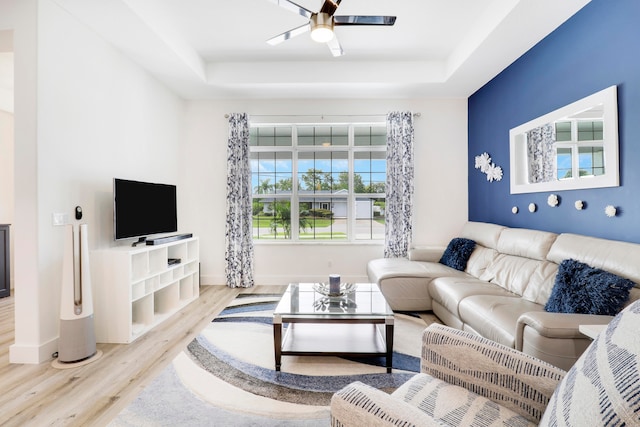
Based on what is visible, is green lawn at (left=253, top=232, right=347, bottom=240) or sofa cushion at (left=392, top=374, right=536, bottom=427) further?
green lawn at (left=253, top=232, right=347, bottom=240)

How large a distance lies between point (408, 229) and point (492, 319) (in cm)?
245

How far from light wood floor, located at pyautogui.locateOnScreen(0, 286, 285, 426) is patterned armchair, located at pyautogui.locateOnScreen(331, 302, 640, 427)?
67.7 inches

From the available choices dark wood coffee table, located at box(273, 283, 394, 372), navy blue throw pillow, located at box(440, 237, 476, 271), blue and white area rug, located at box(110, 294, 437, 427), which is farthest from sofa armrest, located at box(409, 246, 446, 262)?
dark wood coffee table, located at box(273, 283, 394, 372)

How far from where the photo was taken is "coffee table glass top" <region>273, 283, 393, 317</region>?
7.68ft

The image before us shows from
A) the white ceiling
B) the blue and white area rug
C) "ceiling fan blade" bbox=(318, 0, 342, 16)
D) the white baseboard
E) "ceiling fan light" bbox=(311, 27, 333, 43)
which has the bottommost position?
the blue and white area rug

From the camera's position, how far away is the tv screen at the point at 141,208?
302 cm

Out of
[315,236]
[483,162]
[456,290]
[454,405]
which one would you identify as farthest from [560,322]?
[315,236]

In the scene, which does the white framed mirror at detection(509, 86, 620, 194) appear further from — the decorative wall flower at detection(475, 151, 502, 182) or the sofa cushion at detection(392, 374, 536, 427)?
the sofa cushion at detection(392, 374, 536, 427)

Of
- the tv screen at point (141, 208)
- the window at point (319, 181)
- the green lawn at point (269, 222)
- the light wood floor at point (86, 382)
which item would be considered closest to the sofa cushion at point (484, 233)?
the window at point (319, 181)

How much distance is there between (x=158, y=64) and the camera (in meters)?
3.63

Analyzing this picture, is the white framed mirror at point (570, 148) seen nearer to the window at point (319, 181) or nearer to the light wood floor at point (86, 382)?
the window at point (319, 181)

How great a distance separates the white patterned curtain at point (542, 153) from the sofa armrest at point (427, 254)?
1.37 meters

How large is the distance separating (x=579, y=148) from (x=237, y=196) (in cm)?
399

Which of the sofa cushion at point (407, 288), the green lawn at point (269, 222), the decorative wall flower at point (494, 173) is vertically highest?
the decorative wall flower at point (494, 173)
